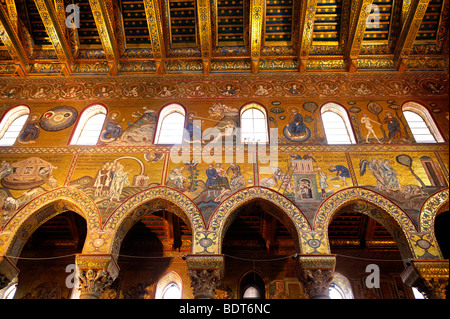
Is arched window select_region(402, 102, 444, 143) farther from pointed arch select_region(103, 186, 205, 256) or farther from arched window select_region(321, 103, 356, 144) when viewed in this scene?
pointed arch select_region(103, 186, 205, 256)

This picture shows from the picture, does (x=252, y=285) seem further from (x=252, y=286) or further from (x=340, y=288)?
(x=340, y=288)

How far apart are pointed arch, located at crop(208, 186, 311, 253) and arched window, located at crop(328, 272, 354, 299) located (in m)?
4.16

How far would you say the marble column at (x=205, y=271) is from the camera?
828 centimetres

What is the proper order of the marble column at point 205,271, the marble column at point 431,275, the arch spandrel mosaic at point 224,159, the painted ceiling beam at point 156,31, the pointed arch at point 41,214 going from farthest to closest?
1. the painted ceiling beam at point 156,31
2. the arch spandrel mosaic at point 224,159
3. the pointed arch at point 41,214
4. the marble column at point 205,271
5. the marble column at point 431,275

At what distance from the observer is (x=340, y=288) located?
11.9 meters

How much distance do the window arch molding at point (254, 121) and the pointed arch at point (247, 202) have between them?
1.88 m

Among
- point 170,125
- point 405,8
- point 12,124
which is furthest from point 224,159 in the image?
point 405,8

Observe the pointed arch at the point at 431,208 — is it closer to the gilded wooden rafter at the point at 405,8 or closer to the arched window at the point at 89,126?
the gilded wooden rafter at the point at 405,8

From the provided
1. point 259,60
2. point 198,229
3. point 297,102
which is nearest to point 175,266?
point 198,229

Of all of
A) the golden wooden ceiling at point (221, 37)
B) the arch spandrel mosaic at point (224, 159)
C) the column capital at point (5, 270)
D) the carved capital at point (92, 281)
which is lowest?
the carved capital at point (92, 281)

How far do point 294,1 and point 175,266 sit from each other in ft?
31.3

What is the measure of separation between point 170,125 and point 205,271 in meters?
4.98

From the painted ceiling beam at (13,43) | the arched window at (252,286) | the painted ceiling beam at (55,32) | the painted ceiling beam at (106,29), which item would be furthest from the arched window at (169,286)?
the painted ceiling beam at (13,43)
